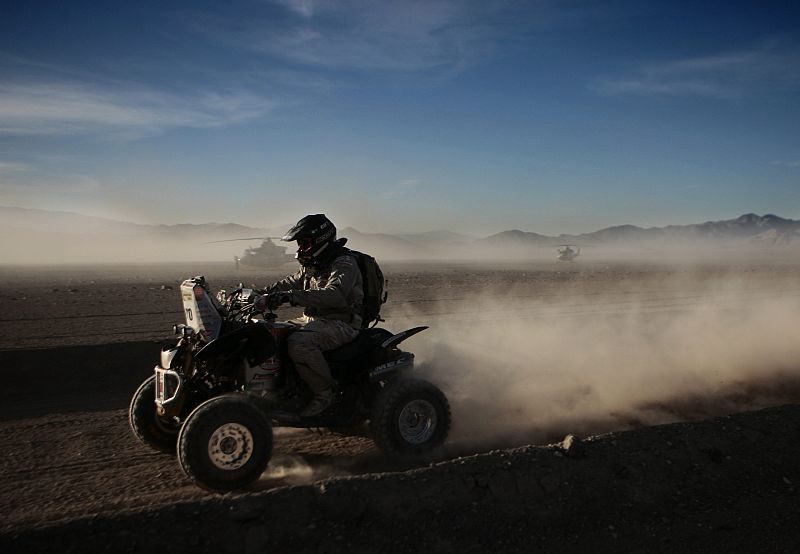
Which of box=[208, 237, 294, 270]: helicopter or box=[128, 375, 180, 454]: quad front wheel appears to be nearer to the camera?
box=[128, 375, 180, 454]: quad front wheel

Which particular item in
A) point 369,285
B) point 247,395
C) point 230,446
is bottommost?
point 230,446

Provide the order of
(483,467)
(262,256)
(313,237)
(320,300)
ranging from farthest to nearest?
1. (262,256)
2. (313,237)
3. (320,300)
4. (483,467)

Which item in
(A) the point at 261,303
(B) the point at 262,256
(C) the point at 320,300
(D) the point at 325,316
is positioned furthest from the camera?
(B) the point at 262,256

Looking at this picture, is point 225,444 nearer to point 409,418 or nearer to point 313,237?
point 409,418

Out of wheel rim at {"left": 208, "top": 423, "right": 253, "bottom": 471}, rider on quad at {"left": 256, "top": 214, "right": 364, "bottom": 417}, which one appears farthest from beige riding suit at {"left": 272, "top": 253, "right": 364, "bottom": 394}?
wheel rim at {"left": 208, "top": 423, "right": 253, "bottom": 471}

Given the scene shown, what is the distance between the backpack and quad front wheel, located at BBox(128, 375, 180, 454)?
2.33 metres

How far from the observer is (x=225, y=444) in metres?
5.43

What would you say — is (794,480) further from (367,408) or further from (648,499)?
(367,408)

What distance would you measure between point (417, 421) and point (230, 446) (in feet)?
7.01

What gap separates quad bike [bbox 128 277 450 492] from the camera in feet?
17.7

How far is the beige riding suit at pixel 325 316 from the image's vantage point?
612 cm

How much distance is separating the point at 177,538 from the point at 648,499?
3800mm

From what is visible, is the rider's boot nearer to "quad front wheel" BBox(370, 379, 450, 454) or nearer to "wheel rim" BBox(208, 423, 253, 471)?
"quad front wheel" BBox(370, 379, 450, 454)

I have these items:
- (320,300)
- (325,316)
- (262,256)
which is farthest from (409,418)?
(262,256)
